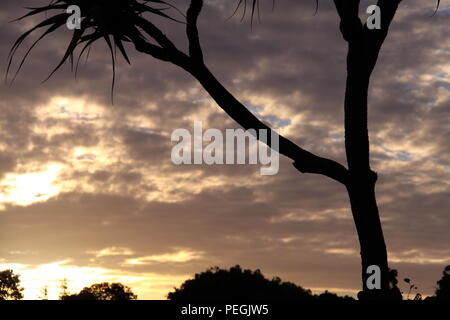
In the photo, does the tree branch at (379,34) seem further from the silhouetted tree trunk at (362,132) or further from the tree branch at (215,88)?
the tree branch at (215,88)

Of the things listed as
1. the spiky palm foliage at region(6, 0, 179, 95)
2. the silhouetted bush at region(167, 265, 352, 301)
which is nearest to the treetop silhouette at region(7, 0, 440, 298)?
the spiky palm foliage at region(6, 0, 179, 95)

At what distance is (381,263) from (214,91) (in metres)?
3.72

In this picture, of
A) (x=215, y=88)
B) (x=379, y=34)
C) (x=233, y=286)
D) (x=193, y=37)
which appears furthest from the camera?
(x=233, y=286)

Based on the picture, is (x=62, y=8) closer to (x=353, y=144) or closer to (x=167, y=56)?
(x=167, y=56)

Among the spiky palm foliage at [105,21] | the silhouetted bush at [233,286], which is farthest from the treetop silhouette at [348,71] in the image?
the silhouetted bush at [233,286]

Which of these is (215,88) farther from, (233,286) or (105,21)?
(233,286)

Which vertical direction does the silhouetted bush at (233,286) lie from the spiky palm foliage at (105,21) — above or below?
below

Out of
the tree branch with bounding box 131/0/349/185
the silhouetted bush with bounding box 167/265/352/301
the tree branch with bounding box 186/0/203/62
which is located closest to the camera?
the tree branch with bounding box 131/0/349/185

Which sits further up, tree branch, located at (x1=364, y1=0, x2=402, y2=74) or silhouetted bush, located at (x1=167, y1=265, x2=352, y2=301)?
tree branch, located at (x1=364, y1=0, x2=402, y2=74)

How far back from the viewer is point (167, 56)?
404 inches

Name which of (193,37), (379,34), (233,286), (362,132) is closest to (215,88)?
(193,37)

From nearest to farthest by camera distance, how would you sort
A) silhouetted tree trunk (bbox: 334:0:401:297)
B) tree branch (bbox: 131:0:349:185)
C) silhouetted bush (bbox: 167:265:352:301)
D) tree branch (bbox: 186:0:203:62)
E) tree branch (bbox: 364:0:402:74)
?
silhouetted tree trunk (bbox: 334:0:401:297) → tree branch (bbox: 131:0:349:185) → tree branch (bbox: 186:0:203:62) → tree branch (bbox: 364:0:402:74) → silhouetted bush (bbox: 167:265:352:301)

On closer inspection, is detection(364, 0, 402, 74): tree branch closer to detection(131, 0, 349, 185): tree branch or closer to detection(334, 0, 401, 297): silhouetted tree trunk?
detection(334, 0, 401, 297): silhouetted tree trunk
